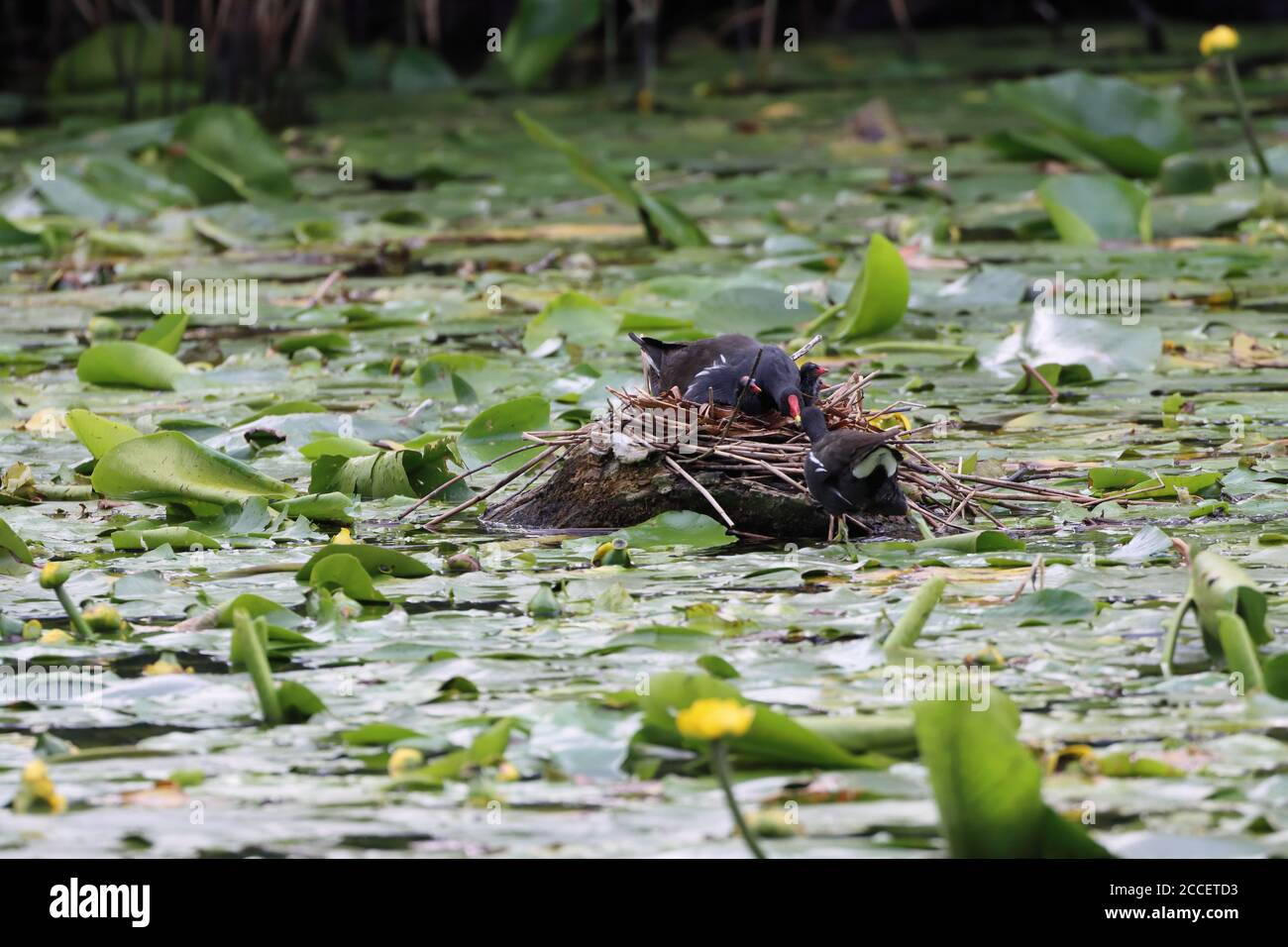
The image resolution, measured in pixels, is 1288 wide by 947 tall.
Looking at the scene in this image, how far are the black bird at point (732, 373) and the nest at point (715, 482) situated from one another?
0.14 feet

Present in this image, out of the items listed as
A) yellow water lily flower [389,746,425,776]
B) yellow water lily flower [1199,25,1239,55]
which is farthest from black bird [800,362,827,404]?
yellow water lily flower [1199,25,1239,55]

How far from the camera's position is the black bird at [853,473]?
414cm

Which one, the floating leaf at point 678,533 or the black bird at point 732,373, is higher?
the black bird at point 732,373

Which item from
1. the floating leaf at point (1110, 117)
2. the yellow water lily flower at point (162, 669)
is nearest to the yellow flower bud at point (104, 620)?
the yellow water lily flower at point (162, 669)

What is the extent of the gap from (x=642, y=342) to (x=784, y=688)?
1880 millimetres

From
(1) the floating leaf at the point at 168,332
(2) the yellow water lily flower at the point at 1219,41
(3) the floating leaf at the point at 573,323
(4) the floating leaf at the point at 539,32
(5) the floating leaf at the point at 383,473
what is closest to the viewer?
(5) the floating leaf at the point at 383,473

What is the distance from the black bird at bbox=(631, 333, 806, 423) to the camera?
4641 millimetres

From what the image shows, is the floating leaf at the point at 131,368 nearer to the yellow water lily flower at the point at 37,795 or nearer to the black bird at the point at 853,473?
the black bird at the point at 853,473

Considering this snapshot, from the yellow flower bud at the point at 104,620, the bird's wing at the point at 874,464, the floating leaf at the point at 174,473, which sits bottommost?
the yellow flower bud at the point at 104,620

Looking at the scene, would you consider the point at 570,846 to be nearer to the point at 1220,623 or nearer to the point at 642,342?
the point at 1220,623

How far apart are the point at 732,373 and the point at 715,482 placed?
1.17 ft

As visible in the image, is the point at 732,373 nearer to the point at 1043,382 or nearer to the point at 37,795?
the point at 1043,382

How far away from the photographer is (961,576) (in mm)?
4031

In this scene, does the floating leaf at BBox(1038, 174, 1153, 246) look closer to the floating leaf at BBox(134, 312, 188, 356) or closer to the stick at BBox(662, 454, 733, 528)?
the floating leaf at BBox(134, 312, 188, 356)
